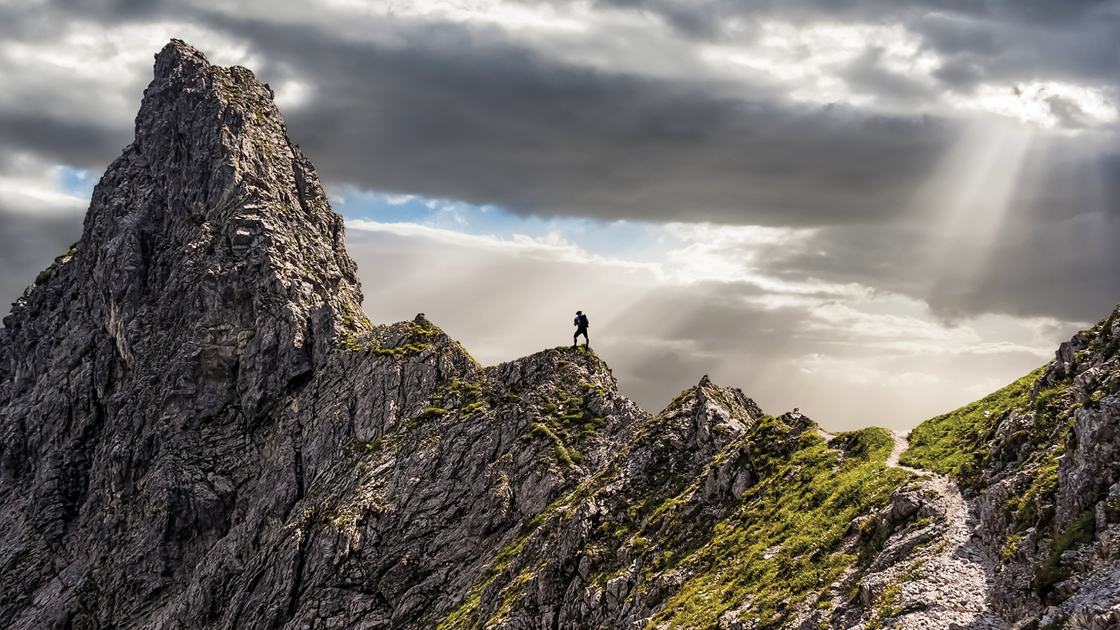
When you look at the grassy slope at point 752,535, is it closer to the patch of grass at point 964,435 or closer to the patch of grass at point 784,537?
the patch of grass at point 784,537

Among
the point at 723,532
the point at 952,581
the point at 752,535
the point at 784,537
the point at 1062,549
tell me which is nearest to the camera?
the point at 1062,549

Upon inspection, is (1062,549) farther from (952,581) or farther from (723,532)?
(723,532)

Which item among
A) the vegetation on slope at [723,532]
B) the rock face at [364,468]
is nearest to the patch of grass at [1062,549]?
the rock face at [364,468]

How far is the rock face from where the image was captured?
3030 cm

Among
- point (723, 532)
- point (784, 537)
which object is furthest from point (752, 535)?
point (723, 532)

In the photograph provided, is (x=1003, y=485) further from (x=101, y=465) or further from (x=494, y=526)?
(x=101, y=465)

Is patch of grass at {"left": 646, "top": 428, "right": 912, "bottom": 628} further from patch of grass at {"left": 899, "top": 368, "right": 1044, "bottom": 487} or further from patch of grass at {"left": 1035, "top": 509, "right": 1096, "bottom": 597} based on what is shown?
patch of grass at {"left": 1035, "top": 509, "right": 1096, "bottom": 597}

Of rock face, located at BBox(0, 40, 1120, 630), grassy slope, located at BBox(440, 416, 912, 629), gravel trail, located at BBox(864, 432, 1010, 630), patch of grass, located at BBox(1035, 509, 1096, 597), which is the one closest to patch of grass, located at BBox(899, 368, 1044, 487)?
rock face, located at BBox(0, 40, 1120, 630)

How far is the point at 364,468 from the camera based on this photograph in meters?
76.4

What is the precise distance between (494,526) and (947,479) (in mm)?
42962

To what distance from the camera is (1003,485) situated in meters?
28.4

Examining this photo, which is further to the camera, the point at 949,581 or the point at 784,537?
the point at 784,537

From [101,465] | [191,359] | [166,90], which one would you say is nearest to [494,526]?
[191,359]

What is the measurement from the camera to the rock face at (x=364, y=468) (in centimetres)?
3030
